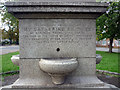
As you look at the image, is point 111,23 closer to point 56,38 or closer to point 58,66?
point 56,38

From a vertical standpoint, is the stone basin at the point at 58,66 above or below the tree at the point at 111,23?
below

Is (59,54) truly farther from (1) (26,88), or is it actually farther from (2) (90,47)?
(1) (26,88)

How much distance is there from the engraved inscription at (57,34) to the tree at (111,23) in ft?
50.8

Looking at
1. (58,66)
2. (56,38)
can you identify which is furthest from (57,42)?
(58,66)

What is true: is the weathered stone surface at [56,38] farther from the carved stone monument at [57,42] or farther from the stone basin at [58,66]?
the stone basin at [58,66]

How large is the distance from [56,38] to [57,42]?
132 millimetres

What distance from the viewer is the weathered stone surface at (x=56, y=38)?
3.93 meters

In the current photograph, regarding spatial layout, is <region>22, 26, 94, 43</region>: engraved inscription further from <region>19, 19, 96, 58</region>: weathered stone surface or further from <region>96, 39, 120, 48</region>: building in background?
<region>96, 39, 120, 48</region>: building in background

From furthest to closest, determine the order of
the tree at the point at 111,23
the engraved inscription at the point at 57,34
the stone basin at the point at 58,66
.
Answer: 1. the tree at the point at 111,23
2. the engraved inscription at the point at 57,34
3. the stone basin at the point at 58,66

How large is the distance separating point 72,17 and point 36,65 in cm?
191

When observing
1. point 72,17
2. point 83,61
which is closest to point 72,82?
point 83,61

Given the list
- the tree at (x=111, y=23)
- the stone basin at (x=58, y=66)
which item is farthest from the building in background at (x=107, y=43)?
the stone basin at (x=58, y=66)

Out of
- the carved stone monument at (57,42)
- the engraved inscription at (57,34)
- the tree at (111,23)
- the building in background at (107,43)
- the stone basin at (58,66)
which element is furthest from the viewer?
the building in background at (107,43)

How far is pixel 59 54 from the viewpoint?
3.96 metres
